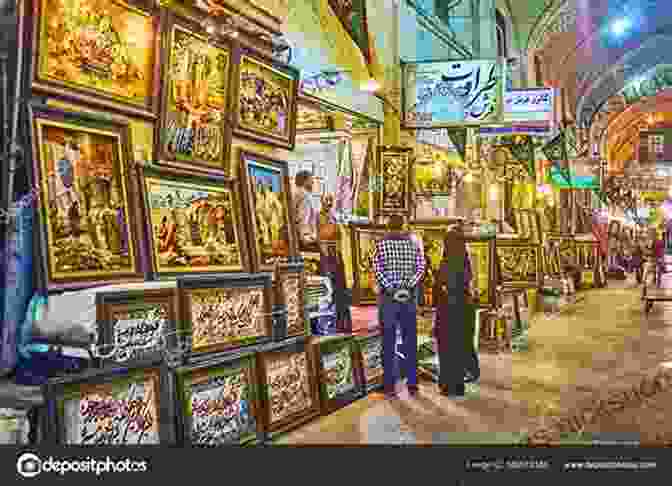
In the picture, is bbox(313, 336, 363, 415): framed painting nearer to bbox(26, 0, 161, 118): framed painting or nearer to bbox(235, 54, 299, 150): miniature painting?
bbox(235, 54, 299, 150): miniature painting

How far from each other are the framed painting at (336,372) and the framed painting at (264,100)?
860mm

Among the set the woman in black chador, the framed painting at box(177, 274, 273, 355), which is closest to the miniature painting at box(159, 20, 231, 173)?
the framed painting at box(177, 274, 273, 355)

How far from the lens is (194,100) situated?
206cm

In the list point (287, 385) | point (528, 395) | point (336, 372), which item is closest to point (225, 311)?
point (287, 385)

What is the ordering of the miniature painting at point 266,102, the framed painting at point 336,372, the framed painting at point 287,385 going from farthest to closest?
the framed painting at point 336,372
the miniature painting at point 266,102
the framed painting at point 287,385

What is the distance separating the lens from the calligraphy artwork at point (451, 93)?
416cm

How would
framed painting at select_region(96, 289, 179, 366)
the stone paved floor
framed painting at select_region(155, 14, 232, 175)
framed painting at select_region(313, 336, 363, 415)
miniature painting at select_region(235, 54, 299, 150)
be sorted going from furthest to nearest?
framed painting at select_region(313, 336, 363, 415) → miniature painting at select_region(235, 54, 299, 150) → framed painting at select_region(155, 14, 232, 175) → the stone paved floor → framed painting at select_region(96, 289, 179, 366)

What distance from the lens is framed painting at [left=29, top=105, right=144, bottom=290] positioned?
5.06ft

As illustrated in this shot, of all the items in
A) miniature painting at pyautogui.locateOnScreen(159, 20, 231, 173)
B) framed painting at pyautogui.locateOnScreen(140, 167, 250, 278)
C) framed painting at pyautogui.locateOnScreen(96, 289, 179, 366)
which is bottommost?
framed painting at pyautogui.locateOnScreen(96, 289, 179, 366)

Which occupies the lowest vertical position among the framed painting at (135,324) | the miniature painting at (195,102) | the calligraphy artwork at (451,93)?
the framed painting at (135,324)

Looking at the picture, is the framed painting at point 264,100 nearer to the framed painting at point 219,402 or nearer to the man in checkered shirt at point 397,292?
the man in checkered shirt at point 397,292

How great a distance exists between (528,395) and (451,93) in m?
2.55

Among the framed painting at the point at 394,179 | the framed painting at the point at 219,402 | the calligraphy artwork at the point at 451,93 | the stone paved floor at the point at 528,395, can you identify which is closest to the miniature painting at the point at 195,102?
the framed painting at the point at 219,402

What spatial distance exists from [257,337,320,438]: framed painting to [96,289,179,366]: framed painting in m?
0.44
